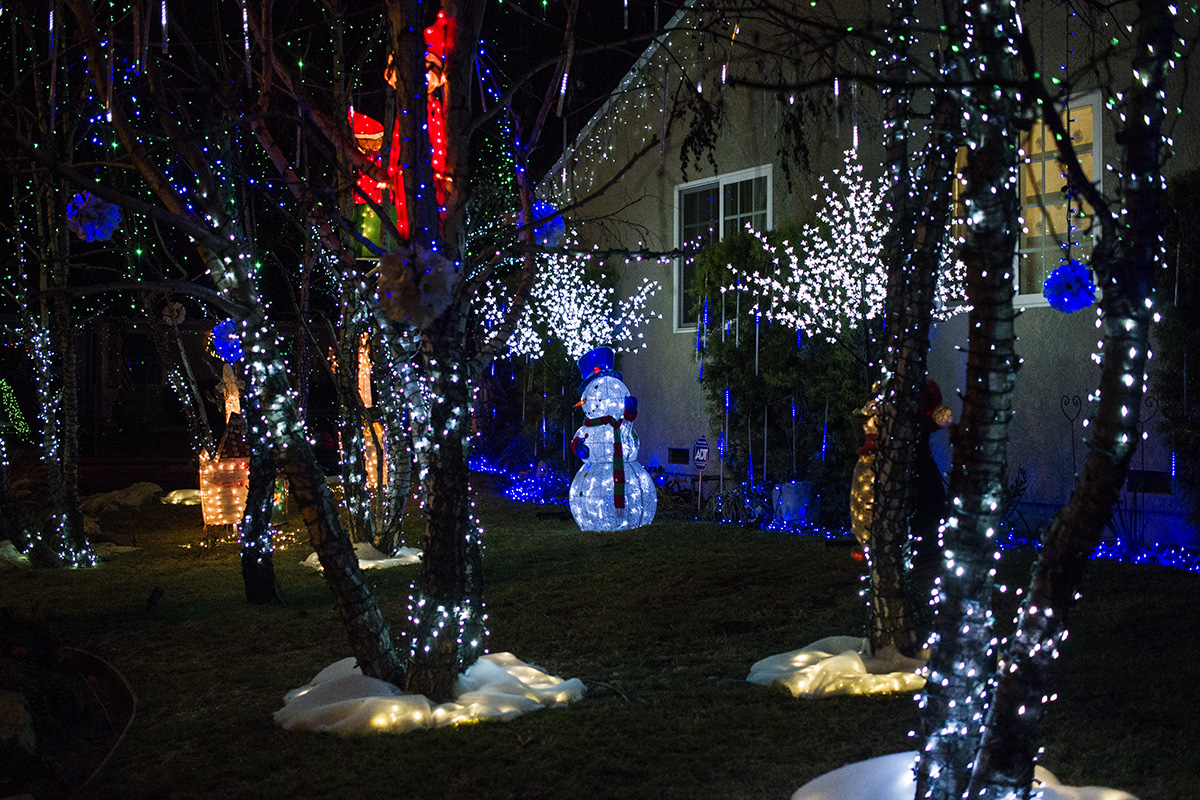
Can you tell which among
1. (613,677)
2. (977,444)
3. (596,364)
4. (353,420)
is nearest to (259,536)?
A: (353,420)

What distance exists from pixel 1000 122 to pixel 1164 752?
116 inches

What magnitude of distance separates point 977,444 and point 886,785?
137 cm

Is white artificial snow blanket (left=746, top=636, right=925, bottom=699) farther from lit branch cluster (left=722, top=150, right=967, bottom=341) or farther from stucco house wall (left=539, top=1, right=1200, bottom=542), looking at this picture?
lit branch cluster (left=722, top=150, right=967, bottom=341)

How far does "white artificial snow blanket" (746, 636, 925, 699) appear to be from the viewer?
527 cm

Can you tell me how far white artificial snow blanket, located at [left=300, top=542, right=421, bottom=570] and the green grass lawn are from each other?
0.28 meters

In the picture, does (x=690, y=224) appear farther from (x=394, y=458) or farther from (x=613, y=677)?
(x=613, y=677)

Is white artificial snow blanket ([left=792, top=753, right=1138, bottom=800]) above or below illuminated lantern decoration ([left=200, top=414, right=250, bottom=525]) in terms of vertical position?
below

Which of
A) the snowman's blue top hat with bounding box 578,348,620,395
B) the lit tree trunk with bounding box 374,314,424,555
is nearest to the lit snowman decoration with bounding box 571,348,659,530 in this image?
the snowman's blue top hat with bounding box 578,348,620,395

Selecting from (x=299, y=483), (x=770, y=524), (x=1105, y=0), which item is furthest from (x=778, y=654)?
(x=1105, y=0)

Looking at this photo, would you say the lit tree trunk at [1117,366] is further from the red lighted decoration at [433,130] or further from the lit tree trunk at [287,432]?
the red lighted decoration at [433,130]

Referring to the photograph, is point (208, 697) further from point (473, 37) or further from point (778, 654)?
point (473, 37)

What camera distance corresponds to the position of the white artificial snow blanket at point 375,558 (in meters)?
9.86

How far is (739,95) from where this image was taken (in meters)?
13.8

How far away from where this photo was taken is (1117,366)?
8.91 ft
